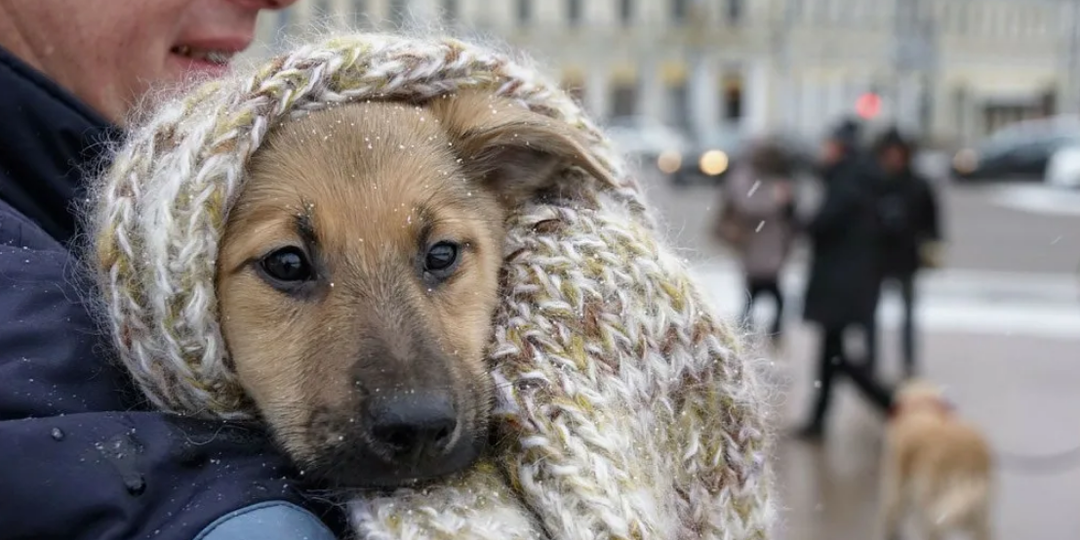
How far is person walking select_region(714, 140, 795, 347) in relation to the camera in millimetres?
10164

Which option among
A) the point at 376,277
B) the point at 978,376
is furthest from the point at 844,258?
the point at 376,277

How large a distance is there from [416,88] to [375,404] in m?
0.56

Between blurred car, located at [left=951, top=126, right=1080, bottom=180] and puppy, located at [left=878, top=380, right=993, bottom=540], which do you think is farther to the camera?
blurred car, located at [left=951, top=126, right=1080, bottom=180]

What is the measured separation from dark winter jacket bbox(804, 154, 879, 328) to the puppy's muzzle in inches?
310

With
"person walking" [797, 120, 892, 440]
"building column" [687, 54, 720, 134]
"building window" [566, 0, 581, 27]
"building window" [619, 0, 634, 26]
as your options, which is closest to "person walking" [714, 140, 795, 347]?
"person walking" [797, 120, 892, 440]

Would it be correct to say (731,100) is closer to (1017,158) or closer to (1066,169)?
(1017,158)

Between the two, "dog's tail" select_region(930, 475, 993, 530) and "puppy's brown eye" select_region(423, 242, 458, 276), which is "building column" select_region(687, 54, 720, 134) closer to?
"dog's tail" select_region(930, 475, 993, 530)

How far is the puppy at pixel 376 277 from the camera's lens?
1617 millimetres

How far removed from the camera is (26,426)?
1.42 metres

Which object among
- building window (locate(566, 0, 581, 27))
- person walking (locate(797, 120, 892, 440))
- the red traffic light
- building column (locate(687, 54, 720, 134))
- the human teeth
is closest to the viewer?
the human teeth

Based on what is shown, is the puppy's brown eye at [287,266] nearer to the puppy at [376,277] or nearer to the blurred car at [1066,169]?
the puppy at [376,277]

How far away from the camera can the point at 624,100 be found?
54000 millimetres

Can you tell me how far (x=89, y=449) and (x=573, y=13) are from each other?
2013 inches

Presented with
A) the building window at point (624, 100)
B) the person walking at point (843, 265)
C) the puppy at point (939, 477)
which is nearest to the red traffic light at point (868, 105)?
the person walking at point (843, 265)
